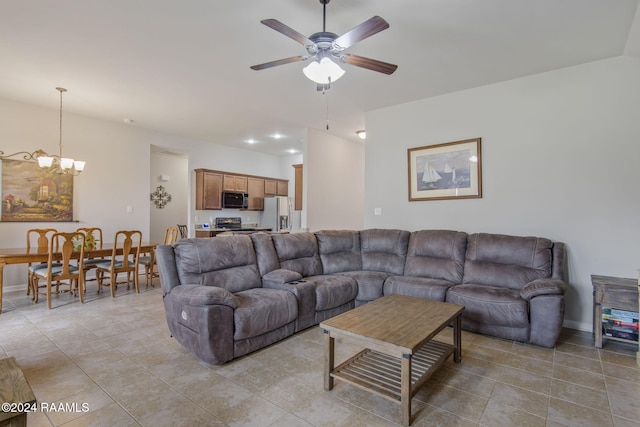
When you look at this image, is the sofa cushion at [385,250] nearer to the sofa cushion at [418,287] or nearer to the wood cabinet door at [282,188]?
the sofa cushion at [418,287]

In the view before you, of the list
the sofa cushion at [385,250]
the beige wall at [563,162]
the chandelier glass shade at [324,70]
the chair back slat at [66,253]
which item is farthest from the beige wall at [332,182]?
the chair back slat at [66,253]

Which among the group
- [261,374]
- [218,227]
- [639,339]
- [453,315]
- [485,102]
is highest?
[485,102]

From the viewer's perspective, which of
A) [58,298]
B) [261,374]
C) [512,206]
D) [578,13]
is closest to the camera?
[261,374]

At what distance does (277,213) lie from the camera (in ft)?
25.7

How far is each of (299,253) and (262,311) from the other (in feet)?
4.44

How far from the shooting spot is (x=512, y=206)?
3783 millimetres

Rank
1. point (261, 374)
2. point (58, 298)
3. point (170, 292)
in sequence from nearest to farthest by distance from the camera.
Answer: point (261, 374) < point (170, 292) < point (58, 298)

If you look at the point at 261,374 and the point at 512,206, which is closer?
the point at 261,374

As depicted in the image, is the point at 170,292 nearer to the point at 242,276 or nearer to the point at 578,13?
the point at 242,276

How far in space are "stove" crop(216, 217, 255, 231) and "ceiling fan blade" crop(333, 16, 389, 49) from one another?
5.80 m

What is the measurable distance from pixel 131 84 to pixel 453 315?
4.45 metres

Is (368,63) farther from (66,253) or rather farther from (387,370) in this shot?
(66,253)

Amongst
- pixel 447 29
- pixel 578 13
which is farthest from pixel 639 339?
pixel 447 29

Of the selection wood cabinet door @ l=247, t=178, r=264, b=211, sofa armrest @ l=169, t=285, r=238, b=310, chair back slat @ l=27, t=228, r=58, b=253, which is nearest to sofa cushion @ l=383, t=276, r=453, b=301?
sofa armrest @ l=169, t=285, r=238, b=310
